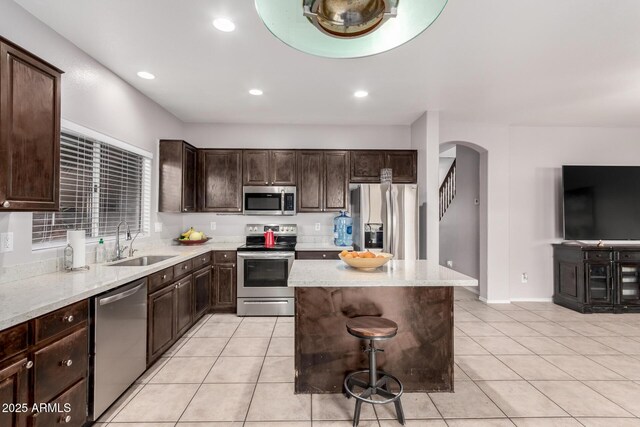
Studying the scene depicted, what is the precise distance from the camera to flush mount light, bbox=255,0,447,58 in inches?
39.1

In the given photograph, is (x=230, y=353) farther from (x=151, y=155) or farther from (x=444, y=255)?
(x=444, y=255)

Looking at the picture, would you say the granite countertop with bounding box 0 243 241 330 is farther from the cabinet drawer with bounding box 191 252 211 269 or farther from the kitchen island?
the kitchen island

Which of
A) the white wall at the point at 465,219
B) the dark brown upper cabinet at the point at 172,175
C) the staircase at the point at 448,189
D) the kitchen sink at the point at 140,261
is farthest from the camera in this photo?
the staircase at the point at 448,189

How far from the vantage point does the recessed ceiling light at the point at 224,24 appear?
2270 millimetres

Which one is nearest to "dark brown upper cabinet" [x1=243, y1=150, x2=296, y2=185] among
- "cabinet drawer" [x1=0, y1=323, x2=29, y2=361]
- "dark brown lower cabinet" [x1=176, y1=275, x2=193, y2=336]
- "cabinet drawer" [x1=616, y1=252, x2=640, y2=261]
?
"dark brown lower cabinet" [x1=176, y1=275, x2=193, y2=336]

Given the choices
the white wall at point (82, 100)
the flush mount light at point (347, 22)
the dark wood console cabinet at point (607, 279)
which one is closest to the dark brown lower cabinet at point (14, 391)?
the white wall at point (82, 100)

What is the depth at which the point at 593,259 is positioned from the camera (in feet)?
14.2

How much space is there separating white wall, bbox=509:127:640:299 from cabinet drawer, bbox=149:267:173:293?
477cm

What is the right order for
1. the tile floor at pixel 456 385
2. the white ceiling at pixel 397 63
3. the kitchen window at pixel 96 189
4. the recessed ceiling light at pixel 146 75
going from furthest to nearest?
1. the recessed ceiling light at pixel 146 75
2. the kitchen window at pixel 96 189
3. the white ceiling at pixel 397 63
4. the tile floor at pixel 456 385

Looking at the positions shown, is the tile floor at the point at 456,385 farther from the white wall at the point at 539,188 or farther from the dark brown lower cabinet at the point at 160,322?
the white wall at the point at 539,188

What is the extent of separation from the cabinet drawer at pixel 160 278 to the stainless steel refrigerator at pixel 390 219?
7.49 feet

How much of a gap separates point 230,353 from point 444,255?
4866 mm

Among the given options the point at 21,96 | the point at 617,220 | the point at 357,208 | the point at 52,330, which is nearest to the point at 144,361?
the point at 52,330

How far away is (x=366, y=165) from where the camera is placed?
4.64 metres
